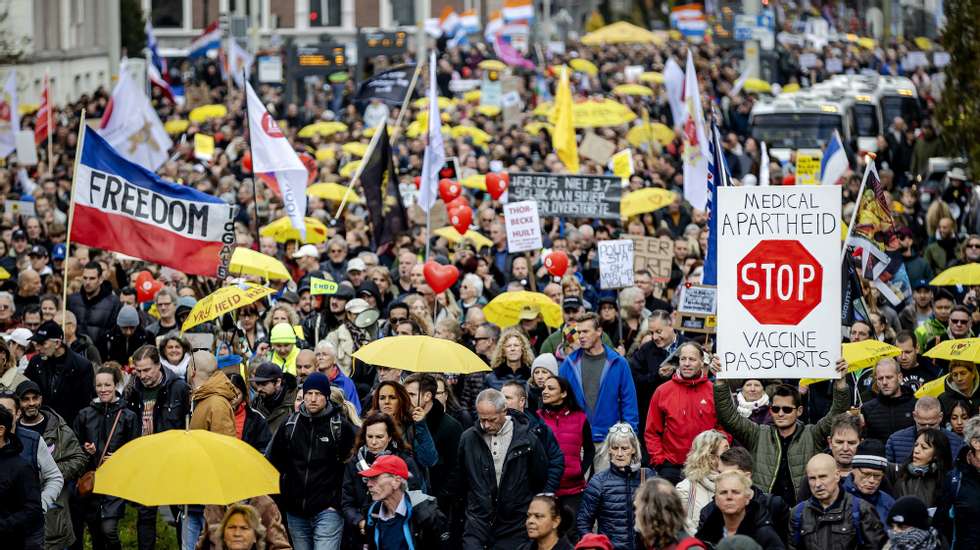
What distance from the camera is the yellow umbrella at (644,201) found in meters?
20.8

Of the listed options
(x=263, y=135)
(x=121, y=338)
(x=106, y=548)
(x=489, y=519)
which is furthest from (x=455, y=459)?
(x=263, y=135)

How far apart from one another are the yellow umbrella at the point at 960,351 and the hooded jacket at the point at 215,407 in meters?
→ 4.13

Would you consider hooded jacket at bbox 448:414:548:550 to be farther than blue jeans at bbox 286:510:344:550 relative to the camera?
No

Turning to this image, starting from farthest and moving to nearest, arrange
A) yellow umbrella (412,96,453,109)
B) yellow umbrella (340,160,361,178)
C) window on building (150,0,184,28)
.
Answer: window on building (150,0,184,28), yellow umbrella (412,96,453,109), yellow umbrella (340,160,361,178)

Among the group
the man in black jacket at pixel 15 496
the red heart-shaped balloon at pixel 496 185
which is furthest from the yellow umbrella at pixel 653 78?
the man in black jacket at pixel 15 496

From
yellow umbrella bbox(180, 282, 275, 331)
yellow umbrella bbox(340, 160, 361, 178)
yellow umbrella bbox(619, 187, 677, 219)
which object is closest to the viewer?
yellow umbrella bbox(180, 282, 275, 331)

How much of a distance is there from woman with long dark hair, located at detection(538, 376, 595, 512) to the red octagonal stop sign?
4.57 feet

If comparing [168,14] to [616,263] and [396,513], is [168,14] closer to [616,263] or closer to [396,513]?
[616,263]

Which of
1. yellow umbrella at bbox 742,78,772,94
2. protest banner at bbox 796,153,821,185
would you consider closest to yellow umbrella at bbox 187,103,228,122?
yellow umbrella at bbox 742,78,772,94

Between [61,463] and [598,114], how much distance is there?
62.7ft

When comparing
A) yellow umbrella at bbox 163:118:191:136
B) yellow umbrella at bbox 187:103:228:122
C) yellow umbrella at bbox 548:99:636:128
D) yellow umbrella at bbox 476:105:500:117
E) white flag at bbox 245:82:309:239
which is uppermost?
white flag at bbox 245:82:309:239

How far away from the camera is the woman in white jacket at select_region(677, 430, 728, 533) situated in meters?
9.40

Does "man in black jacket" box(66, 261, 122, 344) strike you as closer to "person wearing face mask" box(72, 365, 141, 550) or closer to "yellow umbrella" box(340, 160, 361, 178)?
"person wearing face mask" box(72, 365, 141, 550)

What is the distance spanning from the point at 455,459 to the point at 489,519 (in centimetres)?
67
